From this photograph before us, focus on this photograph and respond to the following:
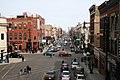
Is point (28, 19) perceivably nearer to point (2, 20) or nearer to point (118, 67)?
point (2, 20)

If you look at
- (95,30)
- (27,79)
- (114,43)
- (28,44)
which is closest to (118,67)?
(114,43)

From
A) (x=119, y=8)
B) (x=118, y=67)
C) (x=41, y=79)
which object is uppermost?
(x=119, y=8)

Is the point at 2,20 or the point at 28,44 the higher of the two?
the point at 2,20

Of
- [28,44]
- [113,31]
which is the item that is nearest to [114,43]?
[113,31]

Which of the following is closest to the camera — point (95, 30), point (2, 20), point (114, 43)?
point (114, 43)

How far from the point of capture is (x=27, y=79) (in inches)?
1604

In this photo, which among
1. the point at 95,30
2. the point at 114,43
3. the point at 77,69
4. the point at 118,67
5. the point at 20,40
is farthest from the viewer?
the point at 20,40

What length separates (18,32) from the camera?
9794 centimetres

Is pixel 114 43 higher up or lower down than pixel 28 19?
lower down

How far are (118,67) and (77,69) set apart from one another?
17879 mm

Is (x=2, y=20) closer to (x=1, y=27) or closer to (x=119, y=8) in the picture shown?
(x=1, y=27)

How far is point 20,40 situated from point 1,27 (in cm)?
3196

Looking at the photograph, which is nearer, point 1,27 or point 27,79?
point 27,79

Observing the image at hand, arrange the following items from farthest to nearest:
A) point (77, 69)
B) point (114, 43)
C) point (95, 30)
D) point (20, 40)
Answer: point (20, 40) → point (95, 30) → point (77, 69) → point (114, 43)
